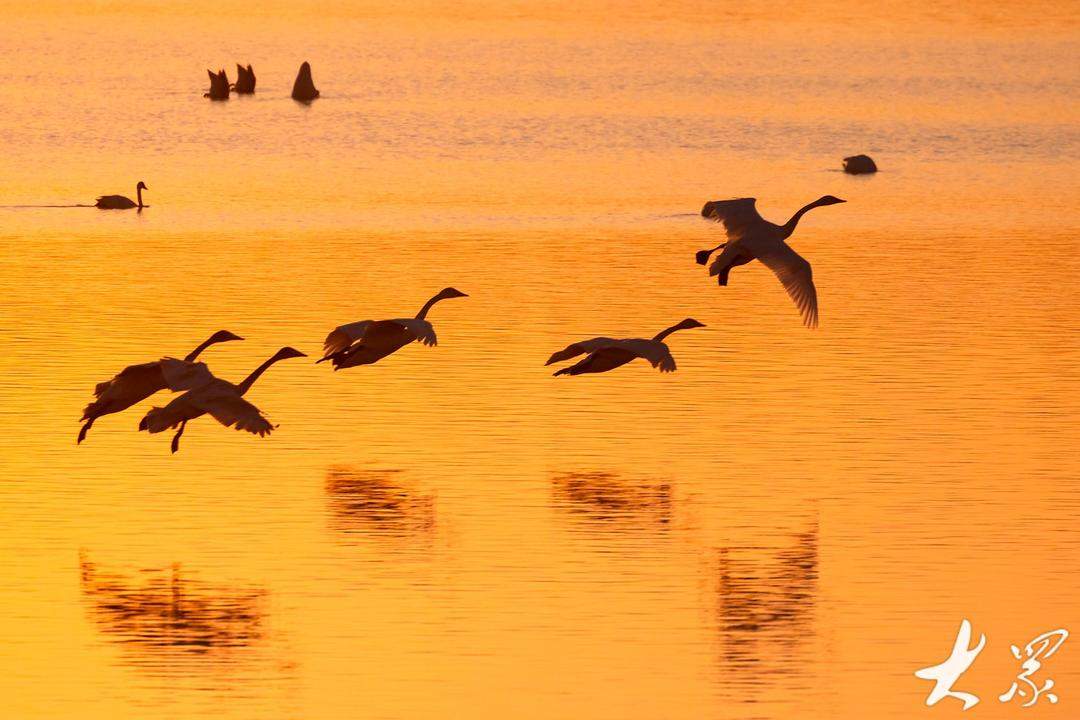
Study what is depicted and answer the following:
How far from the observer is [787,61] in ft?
475

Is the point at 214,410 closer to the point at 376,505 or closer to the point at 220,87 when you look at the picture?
the point at 376,505

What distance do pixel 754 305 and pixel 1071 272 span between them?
7784 millimetres

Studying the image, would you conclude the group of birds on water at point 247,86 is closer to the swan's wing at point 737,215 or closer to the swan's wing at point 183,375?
the swan's wing at point 737,215

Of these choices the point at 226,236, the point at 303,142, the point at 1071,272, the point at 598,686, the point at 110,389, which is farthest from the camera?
the point at 303,142

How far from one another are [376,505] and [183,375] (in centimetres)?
219

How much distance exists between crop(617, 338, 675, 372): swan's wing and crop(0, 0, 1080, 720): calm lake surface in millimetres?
943

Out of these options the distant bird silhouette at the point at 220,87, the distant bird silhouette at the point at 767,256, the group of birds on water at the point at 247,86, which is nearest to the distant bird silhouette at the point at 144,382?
the distant bird silhouette at the point at 767,256

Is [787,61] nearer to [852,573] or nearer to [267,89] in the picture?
[267,89]

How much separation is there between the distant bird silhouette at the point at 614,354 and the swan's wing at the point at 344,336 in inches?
80.7

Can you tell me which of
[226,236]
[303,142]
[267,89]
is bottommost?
[226,236]

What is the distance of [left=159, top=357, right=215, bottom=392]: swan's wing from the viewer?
2431cm

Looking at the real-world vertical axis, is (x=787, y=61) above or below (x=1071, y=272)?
above

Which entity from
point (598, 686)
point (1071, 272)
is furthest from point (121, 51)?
point (598, 686)
